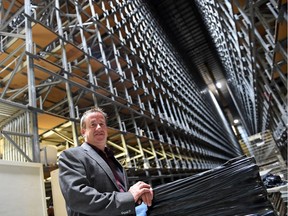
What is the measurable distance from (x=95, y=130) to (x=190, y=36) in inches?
1088

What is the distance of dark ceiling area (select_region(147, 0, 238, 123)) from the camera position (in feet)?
79.0

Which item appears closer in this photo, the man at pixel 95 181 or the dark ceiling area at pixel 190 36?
the man at pixel 95 181

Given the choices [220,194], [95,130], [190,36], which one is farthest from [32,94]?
[190,36]

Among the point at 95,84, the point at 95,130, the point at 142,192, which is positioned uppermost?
the point at 95,84

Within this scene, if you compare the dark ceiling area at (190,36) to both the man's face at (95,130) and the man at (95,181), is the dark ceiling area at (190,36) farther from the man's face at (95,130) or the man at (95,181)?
the man at (95,181)

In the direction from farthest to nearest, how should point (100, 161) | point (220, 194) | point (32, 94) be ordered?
point (32, 94)
point (100, 161)
point (220, 194)

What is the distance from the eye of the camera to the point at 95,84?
356 inches

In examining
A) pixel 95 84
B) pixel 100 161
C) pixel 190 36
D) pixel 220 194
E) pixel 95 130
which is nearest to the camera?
pixel 220 194

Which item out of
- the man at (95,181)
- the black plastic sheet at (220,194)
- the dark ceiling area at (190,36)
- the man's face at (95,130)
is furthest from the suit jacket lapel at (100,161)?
the dark ceiling area at (190,36)

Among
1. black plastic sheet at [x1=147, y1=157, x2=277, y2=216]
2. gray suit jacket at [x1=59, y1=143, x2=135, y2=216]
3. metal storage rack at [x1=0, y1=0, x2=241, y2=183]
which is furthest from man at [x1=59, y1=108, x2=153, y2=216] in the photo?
metal storage rack at [x1=0, y1=0, x2=241, y2=183]

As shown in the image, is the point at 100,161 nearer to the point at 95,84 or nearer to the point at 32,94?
the point at 32,94

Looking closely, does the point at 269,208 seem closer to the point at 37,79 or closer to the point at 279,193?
the point at 279,193

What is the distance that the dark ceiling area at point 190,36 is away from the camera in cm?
2408

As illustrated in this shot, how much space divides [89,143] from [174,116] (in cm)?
1562
